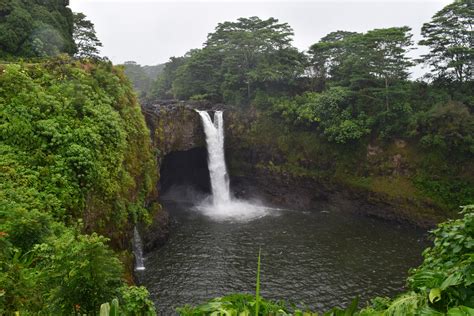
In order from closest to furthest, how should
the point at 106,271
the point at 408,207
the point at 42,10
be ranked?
the point at 106,271
the point at 42,10
the point at 408,207

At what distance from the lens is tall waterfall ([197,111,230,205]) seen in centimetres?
2817

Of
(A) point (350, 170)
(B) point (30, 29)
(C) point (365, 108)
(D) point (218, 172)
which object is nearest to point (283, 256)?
(A) point (350, 170)

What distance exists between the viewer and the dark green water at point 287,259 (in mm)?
14375

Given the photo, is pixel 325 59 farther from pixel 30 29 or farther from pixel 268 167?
pixel 30 29

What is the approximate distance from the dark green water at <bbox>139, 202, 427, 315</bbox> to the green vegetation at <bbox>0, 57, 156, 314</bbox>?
373cm

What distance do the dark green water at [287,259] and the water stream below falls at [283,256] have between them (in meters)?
0.04

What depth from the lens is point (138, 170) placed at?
1473cm

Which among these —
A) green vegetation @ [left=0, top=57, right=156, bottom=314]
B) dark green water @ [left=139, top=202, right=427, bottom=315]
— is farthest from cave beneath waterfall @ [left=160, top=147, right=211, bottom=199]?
green vegetation @ [left=0, top=57, right=156, bottom=314]

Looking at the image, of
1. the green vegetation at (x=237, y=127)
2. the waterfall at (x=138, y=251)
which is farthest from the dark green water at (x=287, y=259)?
the green vegetation at (x=237, y=127)

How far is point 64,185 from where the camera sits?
348 inches

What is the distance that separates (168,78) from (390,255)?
40.5 metres

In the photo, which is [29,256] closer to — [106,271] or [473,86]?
[106,271]

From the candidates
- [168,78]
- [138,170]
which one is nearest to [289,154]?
[138,170]

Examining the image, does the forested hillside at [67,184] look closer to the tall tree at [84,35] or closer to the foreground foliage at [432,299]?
the foreground foliage at [432,299]
